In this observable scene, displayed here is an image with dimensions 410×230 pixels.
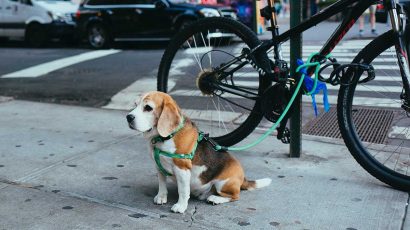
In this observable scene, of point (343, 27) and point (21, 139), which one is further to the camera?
point (21, 139)

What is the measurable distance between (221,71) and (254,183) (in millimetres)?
1068

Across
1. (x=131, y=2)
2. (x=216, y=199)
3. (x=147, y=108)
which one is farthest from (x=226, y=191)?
(x=131, y=2)

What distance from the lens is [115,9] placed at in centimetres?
1523

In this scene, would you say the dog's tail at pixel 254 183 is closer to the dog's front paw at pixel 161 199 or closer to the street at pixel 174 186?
the street at pixel 174 186

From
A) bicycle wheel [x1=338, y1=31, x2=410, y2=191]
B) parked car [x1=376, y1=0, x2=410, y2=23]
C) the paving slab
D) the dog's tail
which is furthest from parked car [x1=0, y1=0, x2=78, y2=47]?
the dog's tail

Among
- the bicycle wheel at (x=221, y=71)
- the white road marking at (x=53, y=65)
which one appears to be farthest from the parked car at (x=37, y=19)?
the bicycle wheel at (x=221, y=71)

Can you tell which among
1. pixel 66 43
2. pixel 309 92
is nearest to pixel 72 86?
pixel 309 92

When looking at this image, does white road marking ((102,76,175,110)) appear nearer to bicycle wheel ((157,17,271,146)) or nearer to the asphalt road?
the asphalt road

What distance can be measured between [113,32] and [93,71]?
17.0ft

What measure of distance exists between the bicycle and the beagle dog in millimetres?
808

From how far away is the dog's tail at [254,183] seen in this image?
3865 mm

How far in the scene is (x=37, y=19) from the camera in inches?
629

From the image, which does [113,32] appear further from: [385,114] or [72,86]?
[385,114]

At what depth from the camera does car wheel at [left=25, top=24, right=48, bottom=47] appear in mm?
16047
